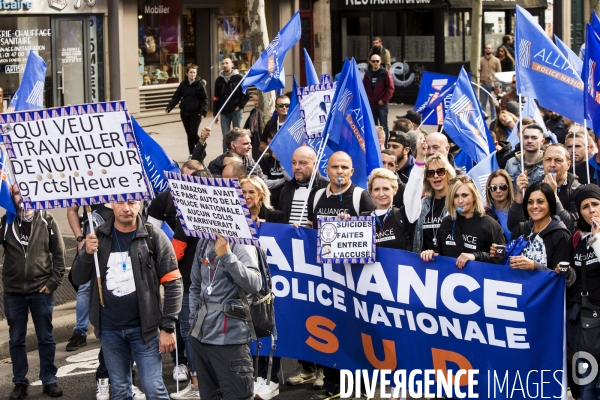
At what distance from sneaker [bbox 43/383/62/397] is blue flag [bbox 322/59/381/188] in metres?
2.83

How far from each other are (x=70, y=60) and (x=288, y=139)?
11459mm

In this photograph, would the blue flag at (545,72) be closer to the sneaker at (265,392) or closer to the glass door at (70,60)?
the sneaker at (265,392)

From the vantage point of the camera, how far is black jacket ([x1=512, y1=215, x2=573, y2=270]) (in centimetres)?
639

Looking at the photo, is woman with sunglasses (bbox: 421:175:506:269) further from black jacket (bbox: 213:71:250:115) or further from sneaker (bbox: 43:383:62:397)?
black jacket (bbox: 213:71:250:115)

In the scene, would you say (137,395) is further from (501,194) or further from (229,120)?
(229,120)

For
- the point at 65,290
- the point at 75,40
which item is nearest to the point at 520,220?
the point at 65,290

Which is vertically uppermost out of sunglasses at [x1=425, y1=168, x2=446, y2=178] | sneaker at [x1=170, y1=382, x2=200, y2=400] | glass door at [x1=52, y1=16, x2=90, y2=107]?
glass door at [x1=52, y1=16, x2=90, y2=107]

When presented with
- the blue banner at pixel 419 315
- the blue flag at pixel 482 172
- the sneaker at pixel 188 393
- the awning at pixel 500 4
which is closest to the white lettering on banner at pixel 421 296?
the blue banner at pixel 419 315

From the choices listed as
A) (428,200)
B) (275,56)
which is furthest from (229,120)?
(428,200)

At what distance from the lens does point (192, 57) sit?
78.9 feet

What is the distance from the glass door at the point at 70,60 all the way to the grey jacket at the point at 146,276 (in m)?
13.9

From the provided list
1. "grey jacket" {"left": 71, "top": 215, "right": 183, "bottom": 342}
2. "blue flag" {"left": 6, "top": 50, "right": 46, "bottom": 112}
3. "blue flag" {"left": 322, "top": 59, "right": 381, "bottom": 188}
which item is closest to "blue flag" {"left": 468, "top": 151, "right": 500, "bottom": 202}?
"blue flag" {"left": 322, "top": 59, "right": 381, "bottom": 188}

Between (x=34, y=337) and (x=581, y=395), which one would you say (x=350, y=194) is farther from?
(x=34, y=337)

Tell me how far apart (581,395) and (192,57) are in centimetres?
1871
